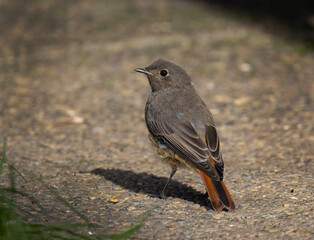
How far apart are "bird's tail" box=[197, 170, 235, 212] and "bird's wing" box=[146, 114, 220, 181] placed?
1.9 inches

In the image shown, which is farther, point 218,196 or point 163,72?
point 163,72

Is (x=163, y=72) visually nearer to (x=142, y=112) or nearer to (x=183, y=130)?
(x=183, y=130)

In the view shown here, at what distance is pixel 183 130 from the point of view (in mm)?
4703

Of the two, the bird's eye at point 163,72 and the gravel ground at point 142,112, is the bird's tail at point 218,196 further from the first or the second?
the bird's eye at point 163,72

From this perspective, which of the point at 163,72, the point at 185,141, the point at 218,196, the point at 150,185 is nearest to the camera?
the point at 218,196

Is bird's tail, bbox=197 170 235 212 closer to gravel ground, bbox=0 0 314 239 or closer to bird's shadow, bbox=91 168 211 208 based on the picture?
gravel ground, bbox=0 0 314 239

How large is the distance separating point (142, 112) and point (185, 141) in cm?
279

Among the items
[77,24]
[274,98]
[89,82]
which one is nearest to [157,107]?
[274,98]

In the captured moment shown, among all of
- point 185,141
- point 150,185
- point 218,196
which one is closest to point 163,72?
point 185,141

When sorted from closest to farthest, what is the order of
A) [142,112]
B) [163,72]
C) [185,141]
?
[185,141] < [163,72] < [142,112]

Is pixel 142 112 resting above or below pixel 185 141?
below

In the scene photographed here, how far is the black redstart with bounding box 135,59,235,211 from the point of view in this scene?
4352 mm

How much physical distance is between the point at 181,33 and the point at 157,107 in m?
5.21

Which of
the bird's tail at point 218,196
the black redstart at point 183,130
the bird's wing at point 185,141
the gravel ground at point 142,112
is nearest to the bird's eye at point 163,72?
the black redstart at point 183,130
